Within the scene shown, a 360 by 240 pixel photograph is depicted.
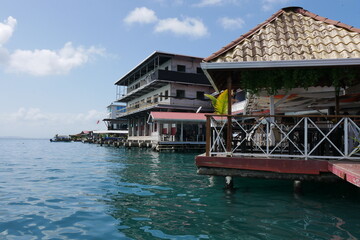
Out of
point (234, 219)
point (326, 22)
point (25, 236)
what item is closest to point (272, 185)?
point (234, 219)


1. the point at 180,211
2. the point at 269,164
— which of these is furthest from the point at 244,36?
the point at 180,211

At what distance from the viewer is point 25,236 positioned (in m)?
5.30

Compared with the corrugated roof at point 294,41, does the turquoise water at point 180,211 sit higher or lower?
lower

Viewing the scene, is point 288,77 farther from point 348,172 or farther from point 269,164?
point 348,172

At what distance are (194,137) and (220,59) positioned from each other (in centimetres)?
2351

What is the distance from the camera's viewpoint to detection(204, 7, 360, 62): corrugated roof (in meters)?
8.10

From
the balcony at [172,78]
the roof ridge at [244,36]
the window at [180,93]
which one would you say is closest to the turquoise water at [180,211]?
the roof ridge at [244,36]

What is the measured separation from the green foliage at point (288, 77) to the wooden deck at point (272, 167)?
86.1 inches

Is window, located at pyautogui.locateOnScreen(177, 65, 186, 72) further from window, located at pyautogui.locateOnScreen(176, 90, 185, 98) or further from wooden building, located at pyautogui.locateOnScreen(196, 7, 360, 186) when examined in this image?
wooden building, located at pyautogui.locateOnScreen(196, 7, 360, 186)

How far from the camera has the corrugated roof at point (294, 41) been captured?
26.6 feet

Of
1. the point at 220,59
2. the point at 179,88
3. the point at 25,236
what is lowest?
the point at 25,236

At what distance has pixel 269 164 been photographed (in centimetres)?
769

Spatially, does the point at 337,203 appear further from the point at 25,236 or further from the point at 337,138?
the point at 25,236

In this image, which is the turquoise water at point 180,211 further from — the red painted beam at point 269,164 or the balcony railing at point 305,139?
the balcony railing at point 305,139
